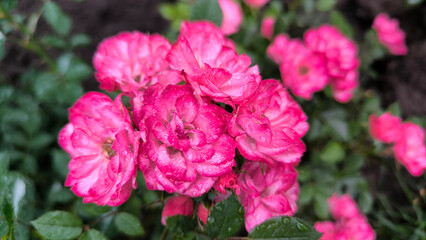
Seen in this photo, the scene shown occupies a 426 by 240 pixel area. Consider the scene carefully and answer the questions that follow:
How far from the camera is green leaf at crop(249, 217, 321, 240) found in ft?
2.01

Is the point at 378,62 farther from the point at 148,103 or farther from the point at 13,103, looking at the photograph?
the point at 13,103

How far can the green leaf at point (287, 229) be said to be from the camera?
613 millimetres

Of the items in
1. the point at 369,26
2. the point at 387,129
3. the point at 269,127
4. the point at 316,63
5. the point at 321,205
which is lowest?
the point at 321,205

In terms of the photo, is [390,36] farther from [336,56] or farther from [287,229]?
[287,229]

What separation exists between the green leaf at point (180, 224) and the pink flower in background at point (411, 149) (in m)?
1.02

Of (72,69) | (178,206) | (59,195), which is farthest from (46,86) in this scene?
(178,206)

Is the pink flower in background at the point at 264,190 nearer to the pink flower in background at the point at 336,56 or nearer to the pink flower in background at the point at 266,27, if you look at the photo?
the pink flower in background at the point at 336,56

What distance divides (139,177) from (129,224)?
0.43 ft

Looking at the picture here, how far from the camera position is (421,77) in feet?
6.33

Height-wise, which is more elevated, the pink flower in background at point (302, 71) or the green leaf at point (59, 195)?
the pink flower in background at point (302, 71)

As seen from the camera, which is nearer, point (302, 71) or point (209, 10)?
point (209, 10)

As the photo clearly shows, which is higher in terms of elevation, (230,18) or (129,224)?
(230,18)

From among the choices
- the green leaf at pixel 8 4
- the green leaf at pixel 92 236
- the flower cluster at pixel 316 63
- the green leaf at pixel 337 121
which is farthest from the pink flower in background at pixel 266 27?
the green leaf at pixel 92 236

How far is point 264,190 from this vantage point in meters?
0.71
